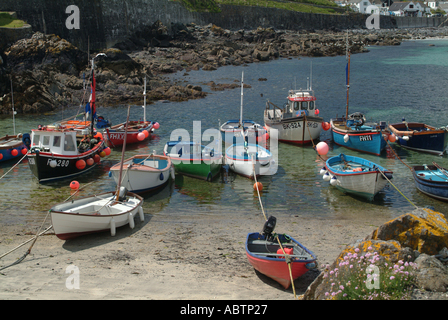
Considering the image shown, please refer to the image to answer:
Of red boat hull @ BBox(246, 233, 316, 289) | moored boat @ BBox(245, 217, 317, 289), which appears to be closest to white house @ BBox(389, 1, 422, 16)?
moored boat @ BBox(245, 217, 317, 289)

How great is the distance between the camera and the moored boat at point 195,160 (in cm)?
2052

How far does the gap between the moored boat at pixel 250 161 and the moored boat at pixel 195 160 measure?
80 cm

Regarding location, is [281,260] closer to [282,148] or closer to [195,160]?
[195,160]

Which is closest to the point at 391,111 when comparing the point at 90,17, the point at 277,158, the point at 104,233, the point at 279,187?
the point at 277,158

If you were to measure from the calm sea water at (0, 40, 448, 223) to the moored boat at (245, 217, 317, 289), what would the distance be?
516cm

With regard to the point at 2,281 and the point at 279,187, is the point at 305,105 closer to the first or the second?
the point at 279,187

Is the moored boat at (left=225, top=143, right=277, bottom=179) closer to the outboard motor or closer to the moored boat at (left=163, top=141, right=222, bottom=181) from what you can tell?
the moored boat at (left=163, top=141, right=222, bottom=181)

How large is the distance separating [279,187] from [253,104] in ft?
75.8

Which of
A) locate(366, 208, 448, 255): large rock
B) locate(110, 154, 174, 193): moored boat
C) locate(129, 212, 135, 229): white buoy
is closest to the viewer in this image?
locate(366, 208, 448, 255): large rock

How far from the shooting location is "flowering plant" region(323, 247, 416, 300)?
293 inches

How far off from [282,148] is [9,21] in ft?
143

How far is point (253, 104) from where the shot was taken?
4153 cm

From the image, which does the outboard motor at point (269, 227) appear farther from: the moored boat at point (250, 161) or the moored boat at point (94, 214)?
the moored boat at point (250, 161)

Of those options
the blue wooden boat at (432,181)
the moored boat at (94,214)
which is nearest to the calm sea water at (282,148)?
the blue wooden boat at (432,181)
